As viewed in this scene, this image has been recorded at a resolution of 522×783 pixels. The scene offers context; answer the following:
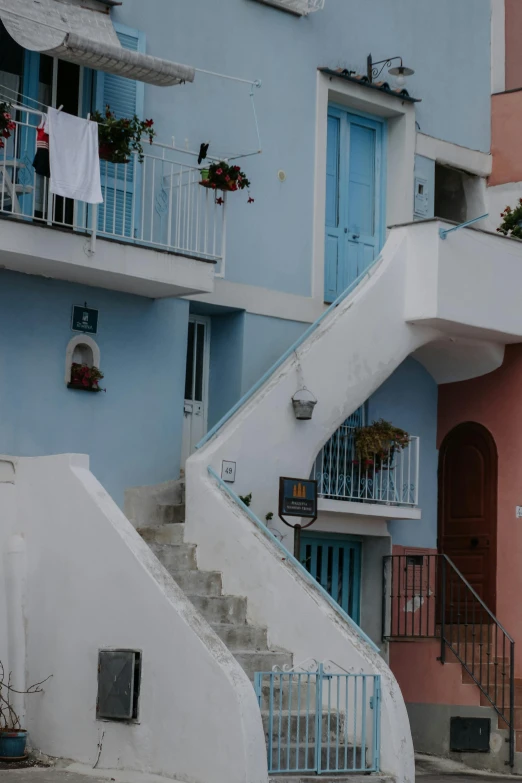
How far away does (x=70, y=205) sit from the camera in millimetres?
14344

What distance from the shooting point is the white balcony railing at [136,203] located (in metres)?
13.6

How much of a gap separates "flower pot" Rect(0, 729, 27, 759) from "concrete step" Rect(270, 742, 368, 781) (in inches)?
93.2

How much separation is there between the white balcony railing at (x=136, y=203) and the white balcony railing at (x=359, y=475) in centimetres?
266

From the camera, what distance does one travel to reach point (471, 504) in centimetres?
1736

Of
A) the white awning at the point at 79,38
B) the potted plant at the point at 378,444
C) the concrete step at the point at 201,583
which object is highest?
the white awning at the point at 79,38

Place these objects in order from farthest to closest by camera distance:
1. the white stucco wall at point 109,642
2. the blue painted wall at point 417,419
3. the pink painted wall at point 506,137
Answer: the pink painted wall at point 506,137, the blue painted wall at point 417,419, the white stucco wall at point 109,642

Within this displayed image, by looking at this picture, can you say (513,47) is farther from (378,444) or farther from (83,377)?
(83,377)

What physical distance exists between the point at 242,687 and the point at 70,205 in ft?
19.8

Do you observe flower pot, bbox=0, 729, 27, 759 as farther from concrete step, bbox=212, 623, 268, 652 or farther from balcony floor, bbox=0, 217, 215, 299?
balcony floor, bbox=0, 217, 215, 299

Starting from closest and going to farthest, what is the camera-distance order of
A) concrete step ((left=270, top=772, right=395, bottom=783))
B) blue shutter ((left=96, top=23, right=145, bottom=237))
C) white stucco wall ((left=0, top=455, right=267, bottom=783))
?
1. white stucco wall ((left=0, top=455, right=267, bottom=783))
2. concrete step ((left=270, top=772, right=395, bottom=783))
3. blue shutter ((left=96, top=23, right=145, bottom=237))

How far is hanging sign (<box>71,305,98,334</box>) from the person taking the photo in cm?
1415

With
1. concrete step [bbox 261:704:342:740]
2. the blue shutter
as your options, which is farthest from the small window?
concrete step [bbox 261:704:342:740]

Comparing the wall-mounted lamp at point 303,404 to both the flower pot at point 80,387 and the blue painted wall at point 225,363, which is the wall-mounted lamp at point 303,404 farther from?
the flower pot at point 80,387

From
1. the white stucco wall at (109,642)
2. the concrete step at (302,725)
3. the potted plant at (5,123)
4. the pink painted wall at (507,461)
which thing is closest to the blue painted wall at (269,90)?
the potted plant at (5,123)
